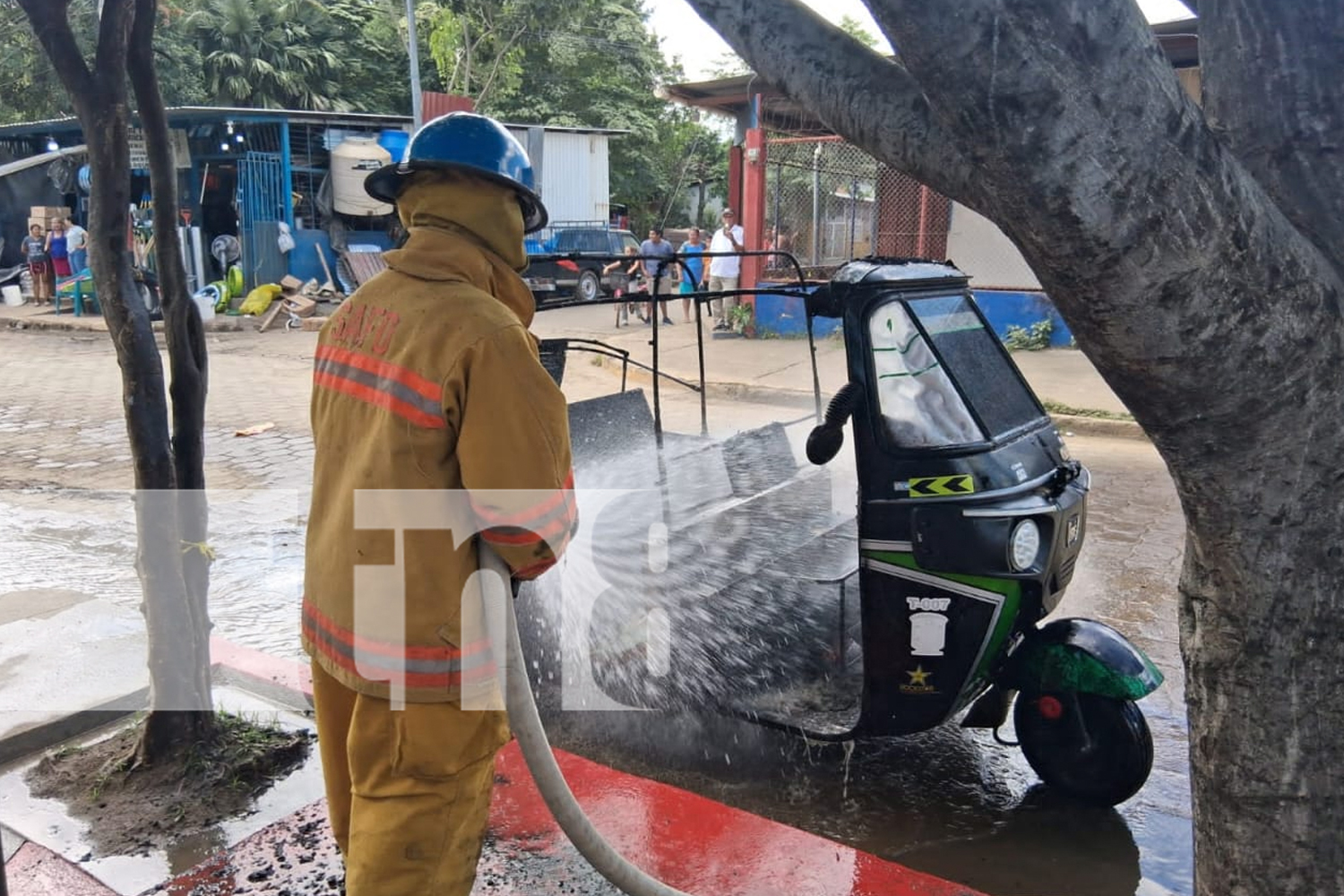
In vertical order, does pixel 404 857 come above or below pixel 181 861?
above

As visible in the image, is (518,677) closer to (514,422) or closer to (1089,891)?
(514,422)

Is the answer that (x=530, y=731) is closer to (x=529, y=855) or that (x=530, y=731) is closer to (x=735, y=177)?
(x=529, y=855)

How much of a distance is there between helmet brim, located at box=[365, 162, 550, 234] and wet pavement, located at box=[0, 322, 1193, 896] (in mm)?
1795

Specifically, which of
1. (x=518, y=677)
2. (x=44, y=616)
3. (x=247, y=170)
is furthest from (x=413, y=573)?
(x=247, y=170)

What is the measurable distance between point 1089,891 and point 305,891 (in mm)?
2213

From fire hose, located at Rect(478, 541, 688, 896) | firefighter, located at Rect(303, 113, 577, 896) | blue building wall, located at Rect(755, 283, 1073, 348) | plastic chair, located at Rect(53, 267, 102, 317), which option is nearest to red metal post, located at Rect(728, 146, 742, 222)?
blue building wall, located at Rect(755, 283, 1073, 348)

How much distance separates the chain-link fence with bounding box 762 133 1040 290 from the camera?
13.6m

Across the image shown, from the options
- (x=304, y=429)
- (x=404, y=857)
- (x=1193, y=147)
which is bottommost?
A: (x=304, y=429)

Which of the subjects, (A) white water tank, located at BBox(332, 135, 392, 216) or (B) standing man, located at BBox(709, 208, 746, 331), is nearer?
(B) standing man, located at BBox(709, 208, 746, 331)

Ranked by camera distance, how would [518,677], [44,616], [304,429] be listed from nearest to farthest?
[518,677] < [44,616] < [304,429]

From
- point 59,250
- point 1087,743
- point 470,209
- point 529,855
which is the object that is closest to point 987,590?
point 1087,743

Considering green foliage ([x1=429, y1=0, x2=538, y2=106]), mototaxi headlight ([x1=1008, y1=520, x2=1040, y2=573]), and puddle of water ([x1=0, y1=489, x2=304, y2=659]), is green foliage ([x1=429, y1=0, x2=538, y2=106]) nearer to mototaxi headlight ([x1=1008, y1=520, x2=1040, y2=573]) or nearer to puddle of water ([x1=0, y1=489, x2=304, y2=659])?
puddle of water ([x1=0, y1=489, x2=304, y2=659])

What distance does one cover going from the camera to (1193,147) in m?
1.64

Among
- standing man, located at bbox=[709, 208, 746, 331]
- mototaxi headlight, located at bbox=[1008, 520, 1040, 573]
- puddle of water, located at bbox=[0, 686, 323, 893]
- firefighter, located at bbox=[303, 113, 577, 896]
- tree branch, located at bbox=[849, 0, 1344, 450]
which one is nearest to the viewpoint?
tree branch, located at bbox=[849, 0, 1344, 450]
